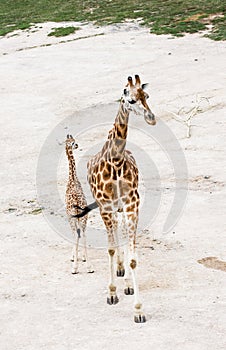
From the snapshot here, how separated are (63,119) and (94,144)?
3154 millimetres

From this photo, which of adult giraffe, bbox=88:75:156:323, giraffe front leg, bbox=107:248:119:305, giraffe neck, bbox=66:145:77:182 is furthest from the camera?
giraffe neck, bbox=66:145:77:182

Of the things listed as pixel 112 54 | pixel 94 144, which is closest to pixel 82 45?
pixel 112 54

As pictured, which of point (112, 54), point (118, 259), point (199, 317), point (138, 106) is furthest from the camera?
point (112, 54)

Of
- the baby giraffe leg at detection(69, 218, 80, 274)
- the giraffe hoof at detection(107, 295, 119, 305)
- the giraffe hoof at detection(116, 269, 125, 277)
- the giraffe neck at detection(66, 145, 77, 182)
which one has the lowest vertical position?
the giraffe hoof at detection(116, 269, 125, 277)

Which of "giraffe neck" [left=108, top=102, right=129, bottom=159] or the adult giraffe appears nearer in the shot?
"giraffe neck" [left=108, top=102, right=129, bottom=159]

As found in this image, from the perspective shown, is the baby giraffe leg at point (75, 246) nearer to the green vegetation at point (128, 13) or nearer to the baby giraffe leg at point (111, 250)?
the baby giraffe leg at point (111, 250)

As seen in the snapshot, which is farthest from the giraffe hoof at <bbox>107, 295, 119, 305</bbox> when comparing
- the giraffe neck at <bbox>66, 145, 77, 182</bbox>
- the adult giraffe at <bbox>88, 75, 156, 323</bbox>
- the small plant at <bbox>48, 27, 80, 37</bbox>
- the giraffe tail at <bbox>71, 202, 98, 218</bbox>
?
the small plant at <bbox>48, 27, 80, 37</bbox>

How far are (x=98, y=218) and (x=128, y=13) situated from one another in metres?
24.3

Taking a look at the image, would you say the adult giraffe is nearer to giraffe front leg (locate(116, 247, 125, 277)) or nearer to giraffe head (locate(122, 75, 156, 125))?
giraffe head (locate(122, 75, 156, 125))

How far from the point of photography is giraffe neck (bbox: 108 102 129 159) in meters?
11.1

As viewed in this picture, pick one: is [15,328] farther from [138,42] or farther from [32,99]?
[138,42]

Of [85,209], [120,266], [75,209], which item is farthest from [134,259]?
A: [75,209]

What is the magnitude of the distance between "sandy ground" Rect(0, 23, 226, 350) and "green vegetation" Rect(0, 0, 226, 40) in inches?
89.1

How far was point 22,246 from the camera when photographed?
48.7 ft
